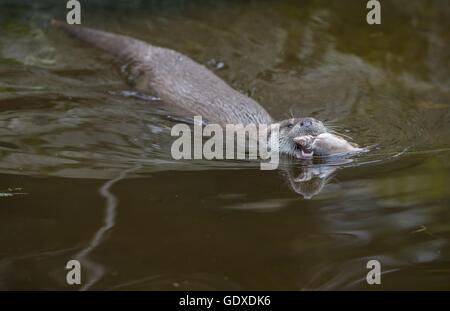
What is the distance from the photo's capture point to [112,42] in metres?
5.00

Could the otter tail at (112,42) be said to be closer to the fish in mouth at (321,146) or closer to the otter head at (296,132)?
the otter head at (296,132)

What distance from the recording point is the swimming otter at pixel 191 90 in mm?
3506

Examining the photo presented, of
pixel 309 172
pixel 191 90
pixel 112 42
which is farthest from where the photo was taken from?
pixel 112 42

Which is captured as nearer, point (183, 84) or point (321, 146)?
point (321, 146)

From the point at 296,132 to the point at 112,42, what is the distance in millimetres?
2094

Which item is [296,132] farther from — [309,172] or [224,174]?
[224,174]

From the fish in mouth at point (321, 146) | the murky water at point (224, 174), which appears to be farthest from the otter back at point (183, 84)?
the fish in mouth at point (321, 146)

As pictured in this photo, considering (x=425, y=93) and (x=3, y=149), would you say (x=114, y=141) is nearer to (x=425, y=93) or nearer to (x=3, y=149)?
(x=3, y=149)

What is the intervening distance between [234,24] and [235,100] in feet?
6.12

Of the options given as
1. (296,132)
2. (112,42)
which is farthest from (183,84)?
(296,132)

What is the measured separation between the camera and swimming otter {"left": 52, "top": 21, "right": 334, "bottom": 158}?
11.5ft

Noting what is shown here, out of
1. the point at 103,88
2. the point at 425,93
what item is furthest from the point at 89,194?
the point at 425,93

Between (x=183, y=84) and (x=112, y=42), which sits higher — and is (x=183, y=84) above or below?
below

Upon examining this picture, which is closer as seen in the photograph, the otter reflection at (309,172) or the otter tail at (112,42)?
the otter reflection at (309,172)
